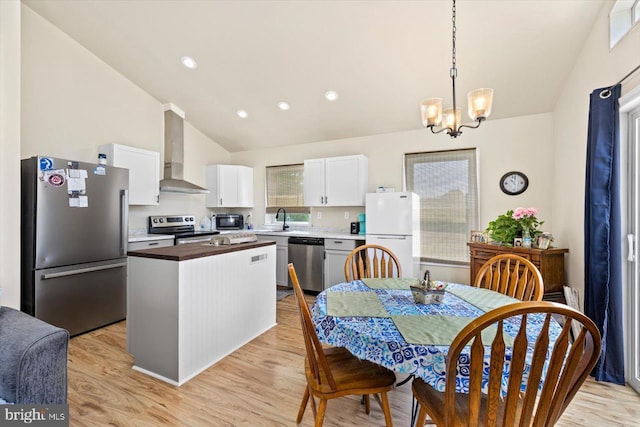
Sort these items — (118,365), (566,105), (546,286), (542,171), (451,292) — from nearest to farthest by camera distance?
(451,292), (118,365), (546,286), (566,105), (542,171)

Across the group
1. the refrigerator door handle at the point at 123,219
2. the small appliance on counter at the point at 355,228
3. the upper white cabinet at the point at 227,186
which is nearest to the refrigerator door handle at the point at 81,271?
the refrigerator door handle at the point at 123,219

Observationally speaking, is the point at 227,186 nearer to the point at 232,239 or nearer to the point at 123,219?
the point at 123,219

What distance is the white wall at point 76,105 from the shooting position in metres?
3.16

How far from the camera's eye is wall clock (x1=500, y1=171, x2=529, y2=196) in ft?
11.6

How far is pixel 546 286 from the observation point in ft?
8.92

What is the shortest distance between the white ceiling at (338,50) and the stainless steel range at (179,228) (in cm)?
183

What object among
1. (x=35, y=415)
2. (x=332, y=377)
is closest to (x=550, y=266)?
(x=332, y=377)

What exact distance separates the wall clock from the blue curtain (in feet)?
5.03

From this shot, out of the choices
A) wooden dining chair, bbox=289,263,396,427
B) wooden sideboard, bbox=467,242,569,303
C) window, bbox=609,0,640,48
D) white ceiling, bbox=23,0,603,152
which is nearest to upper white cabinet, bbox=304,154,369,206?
white ceiling, bbox=23,0,603,152

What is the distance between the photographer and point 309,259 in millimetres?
4273

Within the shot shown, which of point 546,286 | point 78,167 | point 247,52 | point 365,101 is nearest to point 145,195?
point 78,167

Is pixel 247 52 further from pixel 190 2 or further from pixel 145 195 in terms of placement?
pixel 145 195

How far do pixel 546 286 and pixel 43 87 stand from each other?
5.68 metres

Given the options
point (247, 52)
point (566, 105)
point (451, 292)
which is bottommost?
point (451, 292)
